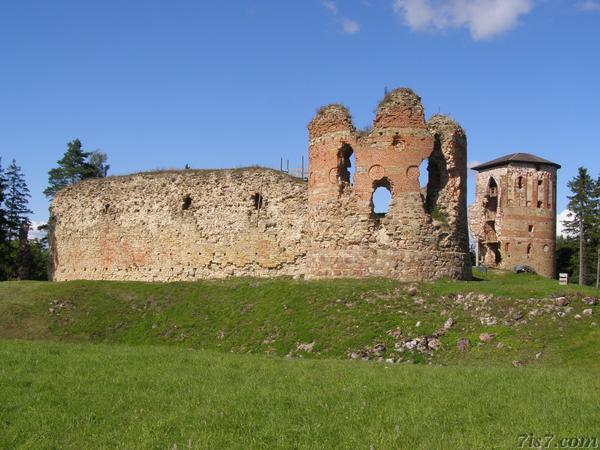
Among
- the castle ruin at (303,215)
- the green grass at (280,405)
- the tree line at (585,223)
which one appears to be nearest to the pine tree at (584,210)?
the tree line at (585,223)

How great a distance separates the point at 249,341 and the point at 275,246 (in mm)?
7449

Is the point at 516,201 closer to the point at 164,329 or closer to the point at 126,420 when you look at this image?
the point at 164,329

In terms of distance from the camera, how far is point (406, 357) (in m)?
15.8

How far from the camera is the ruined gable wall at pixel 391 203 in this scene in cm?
2130

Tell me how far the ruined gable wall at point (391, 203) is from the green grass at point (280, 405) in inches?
345

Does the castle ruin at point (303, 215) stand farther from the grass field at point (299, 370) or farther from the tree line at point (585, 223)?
Answer: the tree line at point (585, 223)

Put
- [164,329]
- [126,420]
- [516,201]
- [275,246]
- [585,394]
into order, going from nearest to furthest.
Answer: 1. [126,420]
2. [585,394]
3. [164,329]
4. [275,246]
5. [516,201]

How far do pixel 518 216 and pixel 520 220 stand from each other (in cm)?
30

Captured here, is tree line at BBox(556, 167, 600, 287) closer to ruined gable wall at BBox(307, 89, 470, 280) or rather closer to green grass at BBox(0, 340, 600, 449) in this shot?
ruined gable wall at BBox(307, 89, 470, 280)

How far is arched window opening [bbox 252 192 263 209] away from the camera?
26109 millimetres

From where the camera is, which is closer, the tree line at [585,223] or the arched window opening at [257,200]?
the arched window opening at [257,200]

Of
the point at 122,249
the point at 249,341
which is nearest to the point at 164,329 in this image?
the point at 249,341

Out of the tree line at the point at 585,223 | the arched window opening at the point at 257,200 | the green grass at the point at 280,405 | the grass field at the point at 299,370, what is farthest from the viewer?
the tree line at the point at 585,223

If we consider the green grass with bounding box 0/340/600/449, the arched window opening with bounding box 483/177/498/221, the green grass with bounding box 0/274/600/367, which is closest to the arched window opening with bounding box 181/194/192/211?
the green grass with bounding box 0/274/600/367
